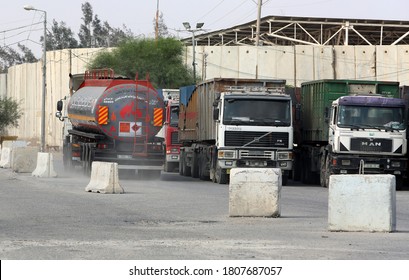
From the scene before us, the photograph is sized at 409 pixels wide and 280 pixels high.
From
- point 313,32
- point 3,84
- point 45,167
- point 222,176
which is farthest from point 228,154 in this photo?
point 3,84

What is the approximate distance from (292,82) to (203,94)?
114 feet

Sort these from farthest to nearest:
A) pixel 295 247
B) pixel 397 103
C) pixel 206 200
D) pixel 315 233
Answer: pixel 397 103 → pixel 206 200 → pixel 315 233 → pixel 295 247

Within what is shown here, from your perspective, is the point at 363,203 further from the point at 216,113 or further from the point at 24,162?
the point at 24,162

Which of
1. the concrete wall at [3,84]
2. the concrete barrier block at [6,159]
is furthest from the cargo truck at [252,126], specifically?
the concrete wall at [3,84]

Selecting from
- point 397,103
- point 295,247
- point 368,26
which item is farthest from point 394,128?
point 368,26

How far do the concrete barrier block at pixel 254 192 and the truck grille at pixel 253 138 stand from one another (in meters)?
14.8

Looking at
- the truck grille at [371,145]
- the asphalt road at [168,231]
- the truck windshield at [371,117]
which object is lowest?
the asphalt road at [168,231]

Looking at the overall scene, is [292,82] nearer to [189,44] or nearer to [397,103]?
[189,44]

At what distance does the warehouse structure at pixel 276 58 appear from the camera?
72.2 m

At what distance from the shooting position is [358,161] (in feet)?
109

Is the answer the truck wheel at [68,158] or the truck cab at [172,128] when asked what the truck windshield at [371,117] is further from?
the truck cab at [172,128]

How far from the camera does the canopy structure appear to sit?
82125 millimetres

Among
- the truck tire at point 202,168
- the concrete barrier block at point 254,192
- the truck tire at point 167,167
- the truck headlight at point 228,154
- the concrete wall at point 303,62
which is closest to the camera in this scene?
the concrete barrier block at point 254,192

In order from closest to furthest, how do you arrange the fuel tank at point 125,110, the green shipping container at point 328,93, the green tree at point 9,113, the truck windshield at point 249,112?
the truck windshield at point 249,112
the green shipping container at point 328,93
the fuel tank at point 125,110
the green tree at point 9,113
